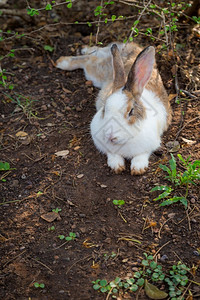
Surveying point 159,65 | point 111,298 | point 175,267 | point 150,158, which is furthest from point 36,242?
point 159,65

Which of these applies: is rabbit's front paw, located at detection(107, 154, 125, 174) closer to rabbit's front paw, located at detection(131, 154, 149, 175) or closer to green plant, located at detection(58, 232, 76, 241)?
rabbit's front paw, located at detection(131, 154, 149, 175)

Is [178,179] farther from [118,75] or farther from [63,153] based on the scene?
[63,153]

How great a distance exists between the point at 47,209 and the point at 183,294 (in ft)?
5.12

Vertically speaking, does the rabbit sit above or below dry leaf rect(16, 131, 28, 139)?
above

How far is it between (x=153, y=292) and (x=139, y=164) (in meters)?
1.53

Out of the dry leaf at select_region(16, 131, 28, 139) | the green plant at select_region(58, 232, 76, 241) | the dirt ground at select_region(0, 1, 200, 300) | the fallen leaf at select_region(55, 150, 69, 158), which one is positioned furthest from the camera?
the dry leaf at select_region(16, 131, 28, 139)

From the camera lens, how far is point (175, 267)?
3.08 meters

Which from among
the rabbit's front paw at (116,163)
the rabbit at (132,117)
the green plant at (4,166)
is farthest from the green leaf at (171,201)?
the green plant at (4,166)

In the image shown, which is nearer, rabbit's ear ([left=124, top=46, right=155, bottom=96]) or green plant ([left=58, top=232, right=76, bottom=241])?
green plant ([left=58, top=232, right=76, bottom=241])

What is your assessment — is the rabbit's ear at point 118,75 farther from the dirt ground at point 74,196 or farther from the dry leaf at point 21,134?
the dry leaf at point 21,134

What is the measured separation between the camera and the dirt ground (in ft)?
10.3

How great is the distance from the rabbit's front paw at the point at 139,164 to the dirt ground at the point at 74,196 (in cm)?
7

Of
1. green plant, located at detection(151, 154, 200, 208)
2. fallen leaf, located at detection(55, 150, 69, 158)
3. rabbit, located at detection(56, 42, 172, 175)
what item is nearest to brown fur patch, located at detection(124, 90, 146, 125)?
rabbit, located at detection(56, 42, 172, 175)

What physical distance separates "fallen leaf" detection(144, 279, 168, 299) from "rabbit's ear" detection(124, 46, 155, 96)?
6.69 ft
